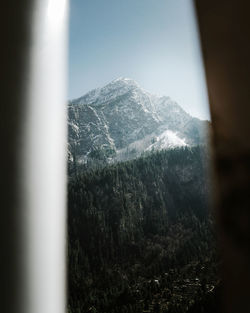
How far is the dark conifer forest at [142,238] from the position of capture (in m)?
20.6

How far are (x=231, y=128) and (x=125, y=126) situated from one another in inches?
2823

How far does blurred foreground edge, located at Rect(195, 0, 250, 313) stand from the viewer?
1.55 feet

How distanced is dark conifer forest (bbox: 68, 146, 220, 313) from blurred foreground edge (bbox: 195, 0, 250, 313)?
58.4ft

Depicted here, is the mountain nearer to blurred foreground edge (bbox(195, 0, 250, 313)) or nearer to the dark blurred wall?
the dark blurred wall

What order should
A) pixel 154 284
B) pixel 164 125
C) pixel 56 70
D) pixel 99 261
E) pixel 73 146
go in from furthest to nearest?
pixel 164 125 < pixel 73 146 < pixel 99 261 < pixel 154 284 < pixel 56 70

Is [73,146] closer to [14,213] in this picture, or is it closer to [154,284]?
[154,284]

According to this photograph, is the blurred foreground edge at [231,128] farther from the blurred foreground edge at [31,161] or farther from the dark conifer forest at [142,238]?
the dark conifer forest at [142,238]

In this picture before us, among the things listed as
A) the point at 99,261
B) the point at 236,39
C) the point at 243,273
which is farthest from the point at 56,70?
the point at 99,261

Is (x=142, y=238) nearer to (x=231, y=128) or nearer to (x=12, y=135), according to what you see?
(x=12, y=135)

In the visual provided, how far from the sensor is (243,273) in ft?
1.53

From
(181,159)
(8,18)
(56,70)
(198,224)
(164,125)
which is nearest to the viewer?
(8,18)

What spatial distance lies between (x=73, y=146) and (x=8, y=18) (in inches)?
2290

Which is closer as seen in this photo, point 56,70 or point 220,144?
point 220,144

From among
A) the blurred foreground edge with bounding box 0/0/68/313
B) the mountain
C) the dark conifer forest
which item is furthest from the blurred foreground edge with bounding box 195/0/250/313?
the mountain
